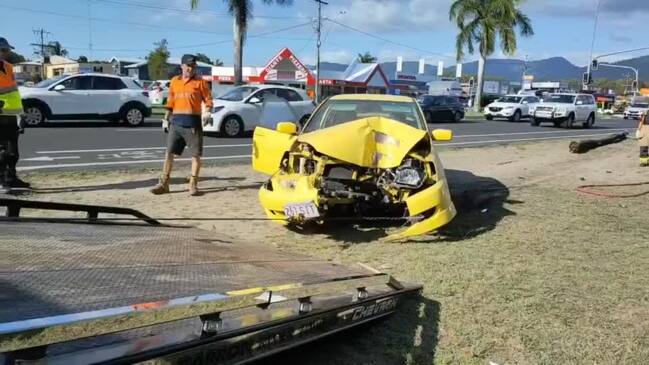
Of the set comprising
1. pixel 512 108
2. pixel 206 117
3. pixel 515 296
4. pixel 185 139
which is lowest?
pixel 515 296

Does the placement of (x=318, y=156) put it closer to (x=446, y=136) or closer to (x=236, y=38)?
(x=446, y=136)

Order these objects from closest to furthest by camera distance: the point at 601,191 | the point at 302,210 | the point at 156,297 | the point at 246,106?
the point at 156,297, the point at 302,210, the point at 601,191, the point at 246,106

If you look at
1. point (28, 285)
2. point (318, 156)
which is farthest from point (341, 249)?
point (28, 285)

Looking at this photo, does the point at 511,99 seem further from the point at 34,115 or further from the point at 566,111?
the point at 34,115

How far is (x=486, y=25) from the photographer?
44.5 m

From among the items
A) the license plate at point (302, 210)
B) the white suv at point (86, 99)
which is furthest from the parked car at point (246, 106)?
the license plate at point (302, 210)

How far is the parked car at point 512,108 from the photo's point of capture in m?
33.7

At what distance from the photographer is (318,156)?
5984mm

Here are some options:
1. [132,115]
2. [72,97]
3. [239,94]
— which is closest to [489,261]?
[239,94]

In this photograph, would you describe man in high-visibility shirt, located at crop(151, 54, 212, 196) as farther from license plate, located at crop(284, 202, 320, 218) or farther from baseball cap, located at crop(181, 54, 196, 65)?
license plate, located at crop(284, 202, 320, 218)

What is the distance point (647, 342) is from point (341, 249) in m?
2.64

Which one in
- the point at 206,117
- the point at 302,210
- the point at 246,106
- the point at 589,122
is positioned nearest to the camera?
the point at 302,210

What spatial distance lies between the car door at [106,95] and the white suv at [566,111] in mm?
20270

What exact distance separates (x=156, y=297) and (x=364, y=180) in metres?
3.79
